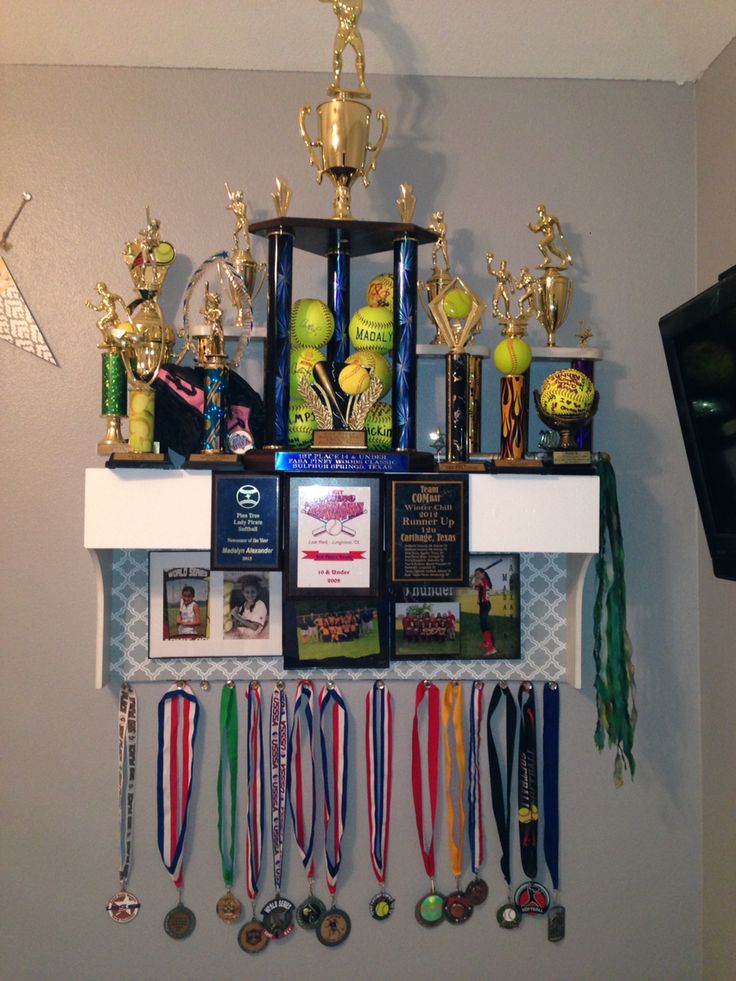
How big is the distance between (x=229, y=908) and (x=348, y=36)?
6.97ft

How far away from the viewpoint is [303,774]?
7.28 feet

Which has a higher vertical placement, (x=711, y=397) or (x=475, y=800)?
(x=711, y=397)

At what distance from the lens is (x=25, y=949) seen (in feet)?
7.07

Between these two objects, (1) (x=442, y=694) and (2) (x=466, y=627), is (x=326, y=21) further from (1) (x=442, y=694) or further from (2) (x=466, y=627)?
(1) (x=442, y=694)

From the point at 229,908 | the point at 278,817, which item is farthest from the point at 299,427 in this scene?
the point at 229,908

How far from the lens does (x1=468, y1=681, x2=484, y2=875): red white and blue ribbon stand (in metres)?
2.19

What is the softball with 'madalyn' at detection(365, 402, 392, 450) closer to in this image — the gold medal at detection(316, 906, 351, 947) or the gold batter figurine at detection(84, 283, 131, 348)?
the gold batter figurine at detection(84, 283, 131, 348)

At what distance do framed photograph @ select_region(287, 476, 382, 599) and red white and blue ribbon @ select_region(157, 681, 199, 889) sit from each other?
0.52 metres

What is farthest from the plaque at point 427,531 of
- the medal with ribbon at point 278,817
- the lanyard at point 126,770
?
the lanyard at point 126,770

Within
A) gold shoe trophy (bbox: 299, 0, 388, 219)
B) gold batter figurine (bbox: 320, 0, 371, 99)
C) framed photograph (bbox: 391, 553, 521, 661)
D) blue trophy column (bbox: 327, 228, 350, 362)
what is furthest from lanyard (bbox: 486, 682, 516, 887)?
gold batter figurine (bbox: 320, 0, 371, 99)

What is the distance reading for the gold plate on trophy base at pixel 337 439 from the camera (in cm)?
189

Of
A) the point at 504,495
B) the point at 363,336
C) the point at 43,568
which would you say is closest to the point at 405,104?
the point at 363,336

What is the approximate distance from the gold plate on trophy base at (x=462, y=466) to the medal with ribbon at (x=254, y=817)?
75 centimetres

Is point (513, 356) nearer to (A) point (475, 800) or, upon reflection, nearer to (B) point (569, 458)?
(B) point (569, 458)
